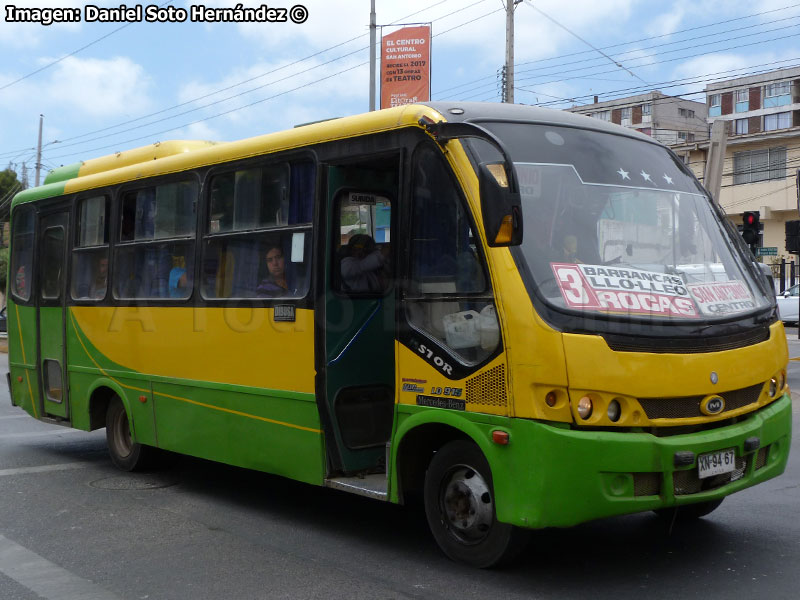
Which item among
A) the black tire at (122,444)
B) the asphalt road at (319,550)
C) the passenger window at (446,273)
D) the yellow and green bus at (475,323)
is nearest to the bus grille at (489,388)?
the yellow and green bus at (475,323)

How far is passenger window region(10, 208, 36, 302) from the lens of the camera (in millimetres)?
10562

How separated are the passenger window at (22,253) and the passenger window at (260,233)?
3730mm

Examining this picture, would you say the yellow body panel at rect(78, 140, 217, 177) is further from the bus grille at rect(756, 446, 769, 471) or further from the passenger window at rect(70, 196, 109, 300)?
the bus grille at rect(756, 446, 769, 471)

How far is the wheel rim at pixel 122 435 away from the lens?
9.23 metres

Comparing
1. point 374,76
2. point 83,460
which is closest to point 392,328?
point 83,460

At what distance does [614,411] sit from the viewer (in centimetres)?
504

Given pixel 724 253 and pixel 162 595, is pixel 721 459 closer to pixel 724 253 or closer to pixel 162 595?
pixel 724 253

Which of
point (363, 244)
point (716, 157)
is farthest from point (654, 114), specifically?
point (363, 244)

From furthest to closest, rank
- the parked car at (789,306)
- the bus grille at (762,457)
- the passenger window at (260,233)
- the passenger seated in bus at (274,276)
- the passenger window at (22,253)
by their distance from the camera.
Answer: the parked car at (789,306) → the passenger window at (22,253) → the passenger seated in bus at (274,276) → the passenger window at (260,233) → the bus grille at (762,457)

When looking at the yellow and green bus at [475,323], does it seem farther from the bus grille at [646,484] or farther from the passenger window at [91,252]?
the passenger window at [91,252]

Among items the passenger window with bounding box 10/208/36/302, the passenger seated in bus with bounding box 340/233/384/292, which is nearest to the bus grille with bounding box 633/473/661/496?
the passenger seated in bus with bounding box 340/233/384/292

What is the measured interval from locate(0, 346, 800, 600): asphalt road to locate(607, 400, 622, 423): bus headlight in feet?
3.07

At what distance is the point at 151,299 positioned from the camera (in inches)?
332

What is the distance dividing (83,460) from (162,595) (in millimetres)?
5124
